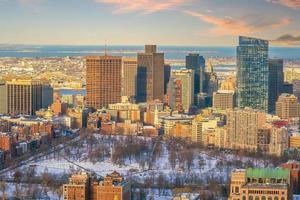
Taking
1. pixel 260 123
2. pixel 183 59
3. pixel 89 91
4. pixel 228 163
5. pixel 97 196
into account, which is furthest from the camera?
pixel 183 59

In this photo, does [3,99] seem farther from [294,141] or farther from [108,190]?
[108,190]

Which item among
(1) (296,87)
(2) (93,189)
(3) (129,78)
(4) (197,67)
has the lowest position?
(2) (93,189)

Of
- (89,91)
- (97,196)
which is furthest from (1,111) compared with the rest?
(97,196)

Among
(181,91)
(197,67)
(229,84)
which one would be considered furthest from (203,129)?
(197,67)

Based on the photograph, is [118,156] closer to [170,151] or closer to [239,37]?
[170,151]

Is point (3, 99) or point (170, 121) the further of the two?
point (3, 99)

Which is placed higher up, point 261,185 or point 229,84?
point 229,84

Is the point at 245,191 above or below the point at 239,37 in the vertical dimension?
below
